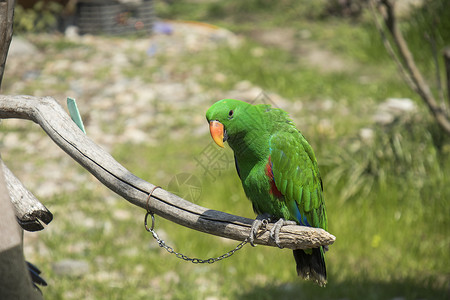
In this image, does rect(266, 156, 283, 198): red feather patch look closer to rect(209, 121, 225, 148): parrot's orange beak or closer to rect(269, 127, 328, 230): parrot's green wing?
rect(269, 127, 328, 230): parrot's green wing

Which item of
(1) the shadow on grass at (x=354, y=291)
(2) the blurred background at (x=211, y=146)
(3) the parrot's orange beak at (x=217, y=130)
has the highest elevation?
(3) the parrot's orange beak at (x=217, y=130)

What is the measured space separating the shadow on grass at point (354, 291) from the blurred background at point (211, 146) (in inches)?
0.4

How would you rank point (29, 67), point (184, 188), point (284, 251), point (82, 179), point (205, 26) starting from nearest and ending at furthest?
1. point (184, 188)
2. point (284, 251)
3. point (82, 179)
4. point (29, 67)
5. point (205, 26)

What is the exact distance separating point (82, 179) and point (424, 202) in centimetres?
289

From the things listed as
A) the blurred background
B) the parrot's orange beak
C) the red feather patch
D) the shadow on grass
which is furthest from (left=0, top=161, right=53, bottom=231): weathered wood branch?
the shadow on grass

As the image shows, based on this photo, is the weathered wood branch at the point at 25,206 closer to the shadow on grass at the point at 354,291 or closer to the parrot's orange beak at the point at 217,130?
the parrot's orange beak at the point at 217,130

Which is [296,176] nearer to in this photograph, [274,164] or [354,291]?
[274,164]

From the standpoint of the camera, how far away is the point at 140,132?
523 cm

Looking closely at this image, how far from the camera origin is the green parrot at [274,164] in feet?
5.98

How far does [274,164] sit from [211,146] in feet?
0.86

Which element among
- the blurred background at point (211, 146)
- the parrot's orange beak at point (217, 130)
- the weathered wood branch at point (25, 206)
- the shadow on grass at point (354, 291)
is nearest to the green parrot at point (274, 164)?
the parrot's orange beak at point (217, 130)

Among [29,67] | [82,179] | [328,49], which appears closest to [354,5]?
[328,49]

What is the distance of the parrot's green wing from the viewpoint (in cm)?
194

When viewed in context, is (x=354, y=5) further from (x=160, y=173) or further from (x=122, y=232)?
(x=122, y=232)
